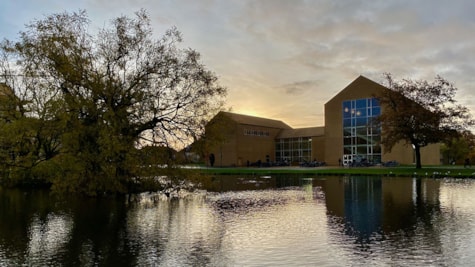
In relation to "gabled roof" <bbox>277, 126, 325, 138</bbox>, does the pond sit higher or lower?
lower

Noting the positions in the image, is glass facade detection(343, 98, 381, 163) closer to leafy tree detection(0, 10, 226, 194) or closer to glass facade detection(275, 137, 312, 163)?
glass facade detection(275, 137, 312, 163)

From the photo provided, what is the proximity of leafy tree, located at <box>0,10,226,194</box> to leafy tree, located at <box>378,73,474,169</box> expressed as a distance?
1214 inches

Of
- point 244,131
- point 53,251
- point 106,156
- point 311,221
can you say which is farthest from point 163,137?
point 244,131

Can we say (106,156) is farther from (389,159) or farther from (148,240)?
(389,159)

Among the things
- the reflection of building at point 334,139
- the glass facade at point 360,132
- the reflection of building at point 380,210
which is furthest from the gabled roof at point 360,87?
the reflection of building at point 380,210

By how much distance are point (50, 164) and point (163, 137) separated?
7.75 metres

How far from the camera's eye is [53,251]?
11422 mm

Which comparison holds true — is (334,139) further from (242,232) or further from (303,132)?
(242,232)

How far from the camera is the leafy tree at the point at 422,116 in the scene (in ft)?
160

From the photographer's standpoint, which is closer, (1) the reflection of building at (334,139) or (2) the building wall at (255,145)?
(1) the reflection of building at (334,139)

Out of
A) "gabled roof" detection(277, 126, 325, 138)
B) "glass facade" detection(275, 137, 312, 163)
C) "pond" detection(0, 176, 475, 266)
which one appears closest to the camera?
"pond" detection(0, 176, 475, 266)

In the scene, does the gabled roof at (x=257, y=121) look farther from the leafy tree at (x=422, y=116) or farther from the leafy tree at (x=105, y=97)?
the leafy tree at (x=105, y=97)

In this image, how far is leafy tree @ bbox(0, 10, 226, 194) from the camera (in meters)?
23.4

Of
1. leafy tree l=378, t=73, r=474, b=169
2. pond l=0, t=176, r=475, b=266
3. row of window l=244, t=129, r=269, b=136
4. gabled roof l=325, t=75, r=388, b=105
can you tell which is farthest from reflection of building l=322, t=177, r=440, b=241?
row of window l=244, t=129, r=269, b=136
